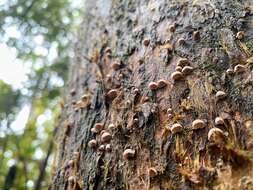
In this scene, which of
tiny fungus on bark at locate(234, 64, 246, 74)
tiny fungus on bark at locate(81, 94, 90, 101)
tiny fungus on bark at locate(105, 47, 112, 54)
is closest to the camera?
tiny fungus on bark at locate(234, 64, 246, 74)

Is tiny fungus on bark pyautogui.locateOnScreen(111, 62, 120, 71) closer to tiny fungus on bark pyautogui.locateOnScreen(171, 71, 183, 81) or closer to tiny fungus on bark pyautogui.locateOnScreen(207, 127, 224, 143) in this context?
tiny fungus on bark pyautogui.locateOnScreen(171, 71, 183, 81)

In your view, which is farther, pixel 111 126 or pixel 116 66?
pixel 116 66

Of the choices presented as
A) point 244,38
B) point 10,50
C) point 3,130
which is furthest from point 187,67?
point 10,50

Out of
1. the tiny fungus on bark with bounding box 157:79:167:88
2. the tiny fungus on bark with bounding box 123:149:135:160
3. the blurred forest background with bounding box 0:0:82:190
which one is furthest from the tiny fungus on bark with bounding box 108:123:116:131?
the blurred forest background with bounding box 0:0:82:190

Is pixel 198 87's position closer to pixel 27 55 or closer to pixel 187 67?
pixel 187 67

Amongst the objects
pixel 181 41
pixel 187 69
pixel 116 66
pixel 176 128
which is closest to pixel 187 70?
pixel 187 69

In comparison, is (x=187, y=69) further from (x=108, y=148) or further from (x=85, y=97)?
(x=85, y=97)

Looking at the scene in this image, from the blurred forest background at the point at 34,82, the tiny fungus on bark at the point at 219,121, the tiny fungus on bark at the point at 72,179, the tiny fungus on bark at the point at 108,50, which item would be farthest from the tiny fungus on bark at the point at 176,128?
the blurred forest background at the point at 34,82
